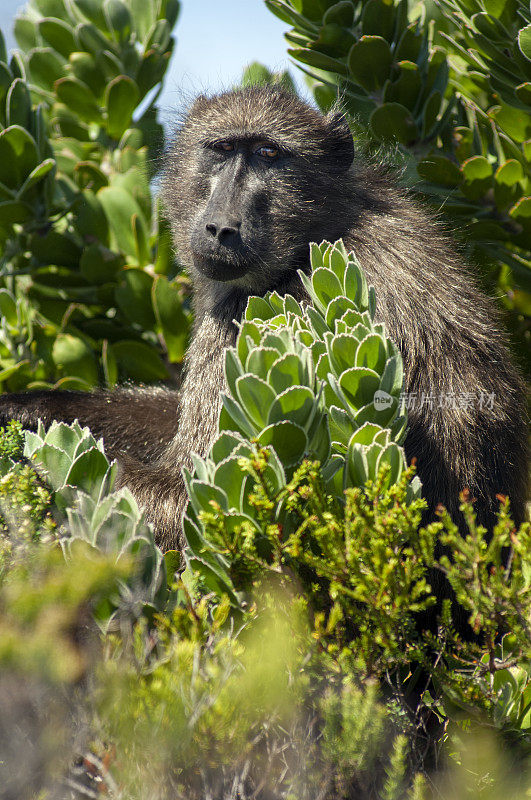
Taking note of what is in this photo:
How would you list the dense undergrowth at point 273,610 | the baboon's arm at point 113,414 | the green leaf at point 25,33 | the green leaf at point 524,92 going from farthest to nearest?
the green leaf at point 25,33 → the baboon's arm at point 113,414 → the green leaf at point 524,92 → the dense undergrowth at point 273,610

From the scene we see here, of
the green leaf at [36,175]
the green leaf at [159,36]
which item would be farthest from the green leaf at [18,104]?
the green leaf at [159,36]

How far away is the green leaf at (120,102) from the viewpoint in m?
3.86

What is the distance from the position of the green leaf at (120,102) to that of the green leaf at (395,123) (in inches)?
52.4

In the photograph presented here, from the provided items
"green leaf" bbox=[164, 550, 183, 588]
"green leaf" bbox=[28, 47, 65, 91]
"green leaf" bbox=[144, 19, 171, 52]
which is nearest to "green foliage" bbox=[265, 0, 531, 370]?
"green leaf" bbox=[144, 19, 171, 52]

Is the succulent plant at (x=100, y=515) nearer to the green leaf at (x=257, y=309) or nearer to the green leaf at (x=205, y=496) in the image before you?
the green leaf at (x=205, y=496)

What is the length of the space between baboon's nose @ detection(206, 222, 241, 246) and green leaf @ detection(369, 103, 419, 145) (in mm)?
844

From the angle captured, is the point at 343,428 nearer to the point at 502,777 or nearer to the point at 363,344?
the point at 363,344

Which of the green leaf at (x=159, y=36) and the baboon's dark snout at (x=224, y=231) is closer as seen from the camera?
the baboon's dark snout at (x=224, y=231)

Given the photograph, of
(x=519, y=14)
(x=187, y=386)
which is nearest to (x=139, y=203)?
(x=187, y=386)

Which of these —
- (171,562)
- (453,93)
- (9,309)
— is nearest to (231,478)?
(171,562)

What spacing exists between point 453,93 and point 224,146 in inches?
45.1

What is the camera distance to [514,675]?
5.68 feet

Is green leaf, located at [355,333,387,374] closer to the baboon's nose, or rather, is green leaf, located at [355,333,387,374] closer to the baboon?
the baboon

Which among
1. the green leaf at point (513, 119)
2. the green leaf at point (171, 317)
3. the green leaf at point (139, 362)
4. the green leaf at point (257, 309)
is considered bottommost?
the green leaf at point (139, 362)
